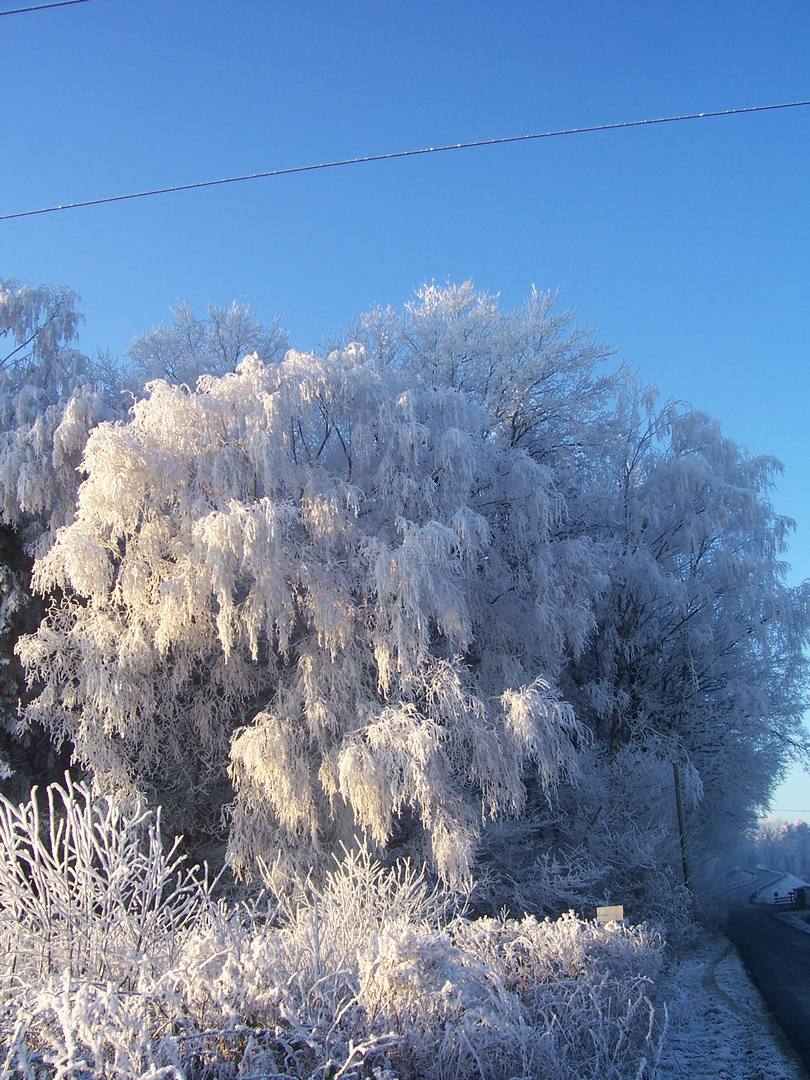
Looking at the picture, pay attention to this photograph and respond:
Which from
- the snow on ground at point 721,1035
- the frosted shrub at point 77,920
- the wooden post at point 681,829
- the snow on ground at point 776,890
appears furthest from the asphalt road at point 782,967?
the snow on ground at point 776,890

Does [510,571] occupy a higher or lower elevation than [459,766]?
higher

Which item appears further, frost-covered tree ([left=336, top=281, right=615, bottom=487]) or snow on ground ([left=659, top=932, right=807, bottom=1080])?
frost-covered tree ([left=336, top=281, right=615, bottom=487])

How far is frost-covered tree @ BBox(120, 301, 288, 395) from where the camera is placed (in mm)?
14797

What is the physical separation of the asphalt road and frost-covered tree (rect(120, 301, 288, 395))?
12.3 meters

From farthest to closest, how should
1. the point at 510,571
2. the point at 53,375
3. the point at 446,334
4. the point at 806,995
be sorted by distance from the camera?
the point at 446,334
the point at 53,375
the point at 510,571
the point at 806,995

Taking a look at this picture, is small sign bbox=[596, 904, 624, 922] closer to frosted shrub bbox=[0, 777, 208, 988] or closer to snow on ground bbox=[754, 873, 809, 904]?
frosted shrub bbox=[0, 777, 208, 988]

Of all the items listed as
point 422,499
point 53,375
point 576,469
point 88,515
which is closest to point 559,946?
point 422,499

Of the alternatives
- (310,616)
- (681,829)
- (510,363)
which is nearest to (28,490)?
(310,616)

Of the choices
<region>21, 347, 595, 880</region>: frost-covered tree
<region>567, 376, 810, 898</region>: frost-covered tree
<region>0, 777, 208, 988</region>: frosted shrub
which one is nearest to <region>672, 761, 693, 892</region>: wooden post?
<region>567, 376, 810, 898</region>: frost-covered tree

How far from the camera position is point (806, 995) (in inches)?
354

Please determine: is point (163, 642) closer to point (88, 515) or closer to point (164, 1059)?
point (88, 515)

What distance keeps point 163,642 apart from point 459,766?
12.4 ft

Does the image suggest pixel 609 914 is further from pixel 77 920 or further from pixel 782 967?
pixel 782 967

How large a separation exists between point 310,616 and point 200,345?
24.9 feet
